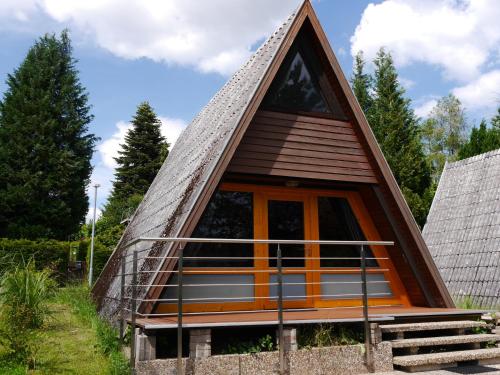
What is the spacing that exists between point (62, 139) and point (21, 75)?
4239mm

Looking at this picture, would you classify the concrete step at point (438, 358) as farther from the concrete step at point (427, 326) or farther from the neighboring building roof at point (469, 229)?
the neighboring building roof at point (469, 229)

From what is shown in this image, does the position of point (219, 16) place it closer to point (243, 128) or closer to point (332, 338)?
point (243, 128)

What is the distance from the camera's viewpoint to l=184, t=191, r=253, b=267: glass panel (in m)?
7.32

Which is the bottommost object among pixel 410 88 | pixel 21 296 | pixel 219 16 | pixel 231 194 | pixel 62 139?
pixel 21 296

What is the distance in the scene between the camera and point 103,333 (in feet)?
21.6

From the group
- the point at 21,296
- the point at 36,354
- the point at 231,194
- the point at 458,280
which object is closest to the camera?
the point at 36,354

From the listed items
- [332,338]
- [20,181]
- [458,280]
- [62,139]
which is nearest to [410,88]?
[458,280]

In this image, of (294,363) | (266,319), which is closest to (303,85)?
(266,319)

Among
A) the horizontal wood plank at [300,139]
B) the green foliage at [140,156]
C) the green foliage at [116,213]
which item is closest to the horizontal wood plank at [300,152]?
the horizontal wood plank at [300,139]

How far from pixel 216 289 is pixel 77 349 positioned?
2102 mm

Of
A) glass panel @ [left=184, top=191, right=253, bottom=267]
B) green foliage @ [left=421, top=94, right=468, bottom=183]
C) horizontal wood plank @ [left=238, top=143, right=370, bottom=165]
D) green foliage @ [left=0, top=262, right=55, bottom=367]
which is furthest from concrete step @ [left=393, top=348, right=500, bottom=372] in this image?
green foliage @ [left=421, top=94, right=468, bottom=183]

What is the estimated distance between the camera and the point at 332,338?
5836 millimetres

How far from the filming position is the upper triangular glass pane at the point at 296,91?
8.00 metres

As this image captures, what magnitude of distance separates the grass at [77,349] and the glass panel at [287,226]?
2803mm
